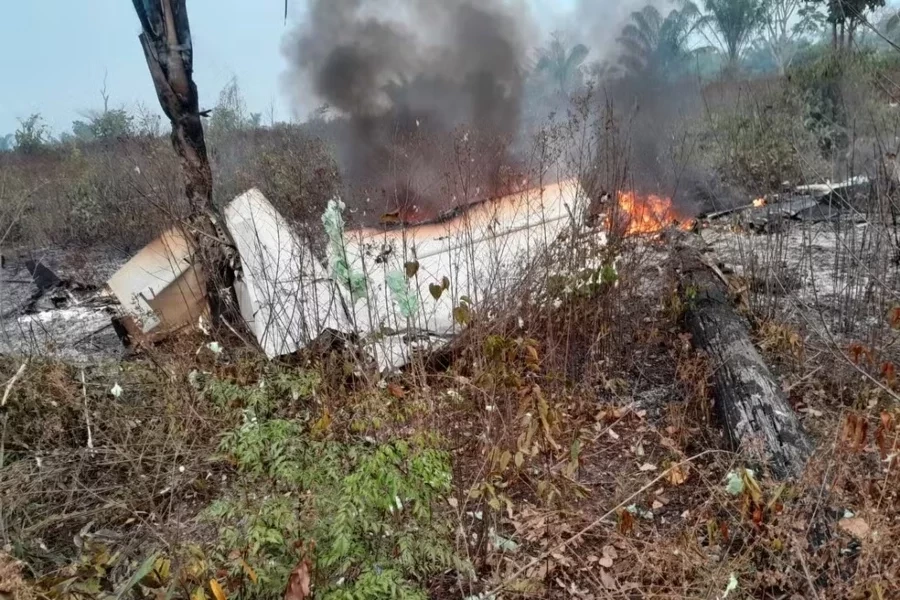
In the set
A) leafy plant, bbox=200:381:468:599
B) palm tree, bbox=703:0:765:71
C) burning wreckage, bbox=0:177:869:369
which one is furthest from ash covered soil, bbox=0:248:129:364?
palm tree, bbox=703:0:765:71

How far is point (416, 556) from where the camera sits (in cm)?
216

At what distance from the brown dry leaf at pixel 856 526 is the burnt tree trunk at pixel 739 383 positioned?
462 mm

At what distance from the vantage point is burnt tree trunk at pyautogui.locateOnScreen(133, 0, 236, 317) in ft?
14.8

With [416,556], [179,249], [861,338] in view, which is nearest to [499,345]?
[416,556]

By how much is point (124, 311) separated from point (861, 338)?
5953mm

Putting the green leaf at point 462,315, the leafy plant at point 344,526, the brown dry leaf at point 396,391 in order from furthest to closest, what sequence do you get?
the green leaf at point 462,315 < the brown dry leaf at point 396,391 < the leafy plant at point 344,526

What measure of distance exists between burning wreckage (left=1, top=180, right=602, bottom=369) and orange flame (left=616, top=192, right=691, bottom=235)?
38 cm

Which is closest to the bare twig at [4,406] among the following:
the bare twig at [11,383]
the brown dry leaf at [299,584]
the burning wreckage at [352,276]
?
the bare twig at [11,383]

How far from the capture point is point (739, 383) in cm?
349

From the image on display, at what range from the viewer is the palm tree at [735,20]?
573 inches

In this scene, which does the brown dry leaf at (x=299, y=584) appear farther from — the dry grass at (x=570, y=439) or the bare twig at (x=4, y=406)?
the bare twig at (x=4, y=406)

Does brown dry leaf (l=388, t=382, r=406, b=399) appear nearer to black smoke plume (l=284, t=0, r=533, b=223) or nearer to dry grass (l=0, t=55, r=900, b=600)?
dry grass (l=0, t=55, r=900, b=600)

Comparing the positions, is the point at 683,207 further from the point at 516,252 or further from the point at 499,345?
the point at 499,345

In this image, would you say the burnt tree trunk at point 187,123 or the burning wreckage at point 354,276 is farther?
the burnt tree trunk at point 187,123
